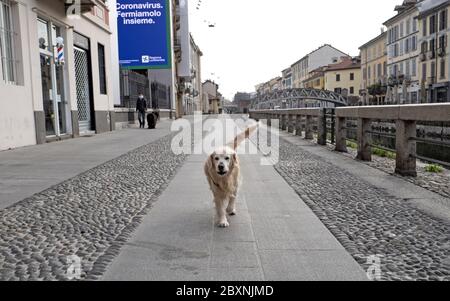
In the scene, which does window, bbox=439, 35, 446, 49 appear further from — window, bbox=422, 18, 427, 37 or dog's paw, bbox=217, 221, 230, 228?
dog's paw, bbox=217, 221, 230, 228

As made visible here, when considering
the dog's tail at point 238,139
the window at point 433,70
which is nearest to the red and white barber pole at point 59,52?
the dog's tail at point 238,139

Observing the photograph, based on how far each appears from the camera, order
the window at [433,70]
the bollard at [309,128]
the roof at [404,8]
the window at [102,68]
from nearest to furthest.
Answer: the bollard at [309,128]
the window at [102,68]
the window at [433,70]
the roof at [404,8]

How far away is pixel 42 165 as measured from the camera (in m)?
8.02

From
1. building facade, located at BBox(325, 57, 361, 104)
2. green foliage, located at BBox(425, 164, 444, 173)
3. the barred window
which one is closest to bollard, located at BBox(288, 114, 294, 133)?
green foliage, located at BBox(425, 164, 444, 173)

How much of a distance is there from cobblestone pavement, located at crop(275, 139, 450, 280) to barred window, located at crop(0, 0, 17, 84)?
8.04 metres

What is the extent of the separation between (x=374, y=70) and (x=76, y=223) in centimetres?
8103

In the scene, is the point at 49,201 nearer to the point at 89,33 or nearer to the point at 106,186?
the point at 106,186

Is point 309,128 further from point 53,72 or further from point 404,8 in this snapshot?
point 404,8

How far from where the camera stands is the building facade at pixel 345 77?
307 feet

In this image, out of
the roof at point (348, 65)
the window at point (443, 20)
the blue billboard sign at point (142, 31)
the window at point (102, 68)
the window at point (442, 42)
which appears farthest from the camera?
the roof at point (348, 65)

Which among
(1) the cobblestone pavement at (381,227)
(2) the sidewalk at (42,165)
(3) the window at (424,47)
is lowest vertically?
(1) the cobblestone pavement at (381,227)

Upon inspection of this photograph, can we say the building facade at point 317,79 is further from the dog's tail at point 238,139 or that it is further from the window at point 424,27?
the dog's tail at point 238,139

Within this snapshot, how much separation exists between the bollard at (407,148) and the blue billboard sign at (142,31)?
22.2 metres

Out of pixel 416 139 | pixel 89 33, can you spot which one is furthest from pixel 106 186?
pixel 89 33
